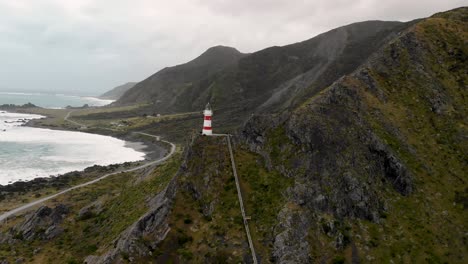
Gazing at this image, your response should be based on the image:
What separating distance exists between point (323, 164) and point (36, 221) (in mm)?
45118

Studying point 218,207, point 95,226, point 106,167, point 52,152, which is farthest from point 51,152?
point 218,207

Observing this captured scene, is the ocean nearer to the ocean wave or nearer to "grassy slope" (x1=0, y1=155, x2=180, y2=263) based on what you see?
the ocean wave

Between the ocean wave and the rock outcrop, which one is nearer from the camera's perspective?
the rock outcrop

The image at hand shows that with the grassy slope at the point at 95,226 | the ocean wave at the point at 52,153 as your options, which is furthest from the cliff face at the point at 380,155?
the ocean wave at the point at 52,153

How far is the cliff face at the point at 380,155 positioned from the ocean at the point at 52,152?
8277 centimetres

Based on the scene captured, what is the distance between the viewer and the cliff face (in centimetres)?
4050

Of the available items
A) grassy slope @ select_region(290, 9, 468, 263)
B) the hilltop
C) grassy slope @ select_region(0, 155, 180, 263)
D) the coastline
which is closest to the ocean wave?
the coastline

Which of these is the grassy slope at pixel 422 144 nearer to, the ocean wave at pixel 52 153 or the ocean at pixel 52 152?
the ocean at pixel 52 152

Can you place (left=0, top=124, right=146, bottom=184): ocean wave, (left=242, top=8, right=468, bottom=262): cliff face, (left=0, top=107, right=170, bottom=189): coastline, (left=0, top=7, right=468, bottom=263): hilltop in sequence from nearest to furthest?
(left=0, top=7, right=468, bottom=263): hilltop → (left=242, top=8, right=468, bottom=262): cliff face → (left=0, top=107, right=170, bottom=189): coastline → (left=0, top=124, right=146, bottom=184): ocean wave

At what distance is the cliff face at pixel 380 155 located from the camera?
4050 cm

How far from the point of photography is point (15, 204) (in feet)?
243

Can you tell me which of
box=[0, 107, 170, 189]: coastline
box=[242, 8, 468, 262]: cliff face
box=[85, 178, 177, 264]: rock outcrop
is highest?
box=[242, 8, 468, 262]: cliff face

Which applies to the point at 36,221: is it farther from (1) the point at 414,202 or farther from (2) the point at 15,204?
(1) the point at 414,202

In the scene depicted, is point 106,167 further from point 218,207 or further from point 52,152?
point 218,207
